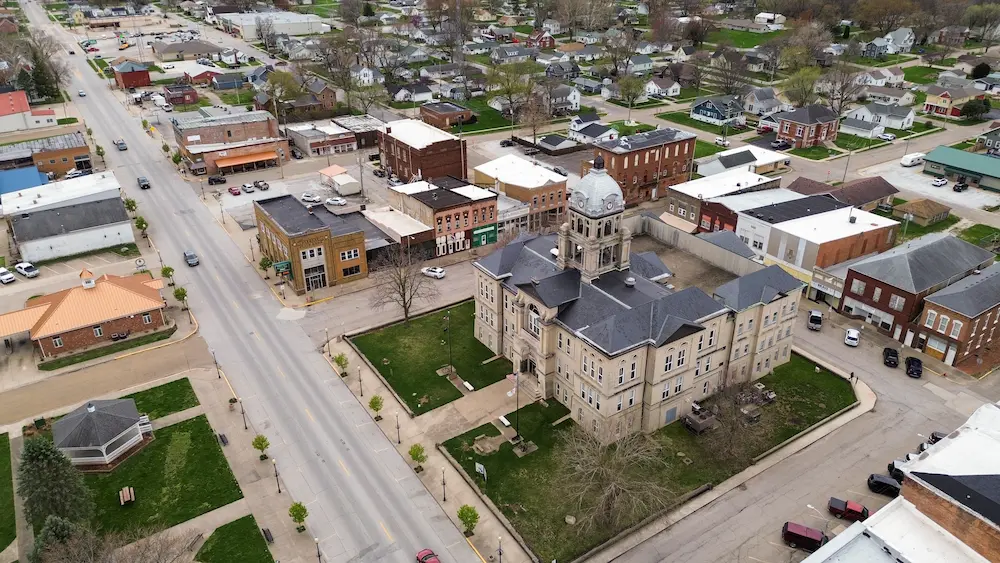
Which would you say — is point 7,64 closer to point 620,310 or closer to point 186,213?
point 186,213

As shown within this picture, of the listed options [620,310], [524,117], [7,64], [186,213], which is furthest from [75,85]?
[620,310]

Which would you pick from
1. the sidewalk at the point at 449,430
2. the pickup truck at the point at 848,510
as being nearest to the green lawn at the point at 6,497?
the sidewalk at the point at 449,430

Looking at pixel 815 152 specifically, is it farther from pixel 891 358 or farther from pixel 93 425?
pixel 93 425

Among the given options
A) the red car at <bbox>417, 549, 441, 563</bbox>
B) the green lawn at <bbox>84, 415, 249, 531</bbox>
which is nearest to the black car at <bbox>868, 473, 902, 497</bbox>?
the red car at <bbox>417, 549, 441, 563</bbox>

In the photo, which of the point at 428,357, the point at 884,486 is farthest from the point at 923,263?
the point at 428,357

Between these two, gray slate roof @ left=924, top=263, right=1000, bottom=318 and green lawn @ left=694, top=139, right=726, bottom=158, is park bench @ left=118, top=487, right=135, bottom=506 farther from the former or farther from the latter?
green lawn @ left=694, top=139, right=726, bottom=158

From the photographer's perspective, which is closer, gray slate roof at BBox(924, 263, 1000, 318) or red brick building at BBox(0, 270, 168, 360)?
gray slate roof at BBox(924, 263, 1000, 318)

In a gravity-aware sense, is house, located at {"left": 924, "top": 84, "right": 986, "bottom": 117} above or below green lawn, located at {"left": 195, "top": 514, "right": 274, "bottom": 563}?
above
